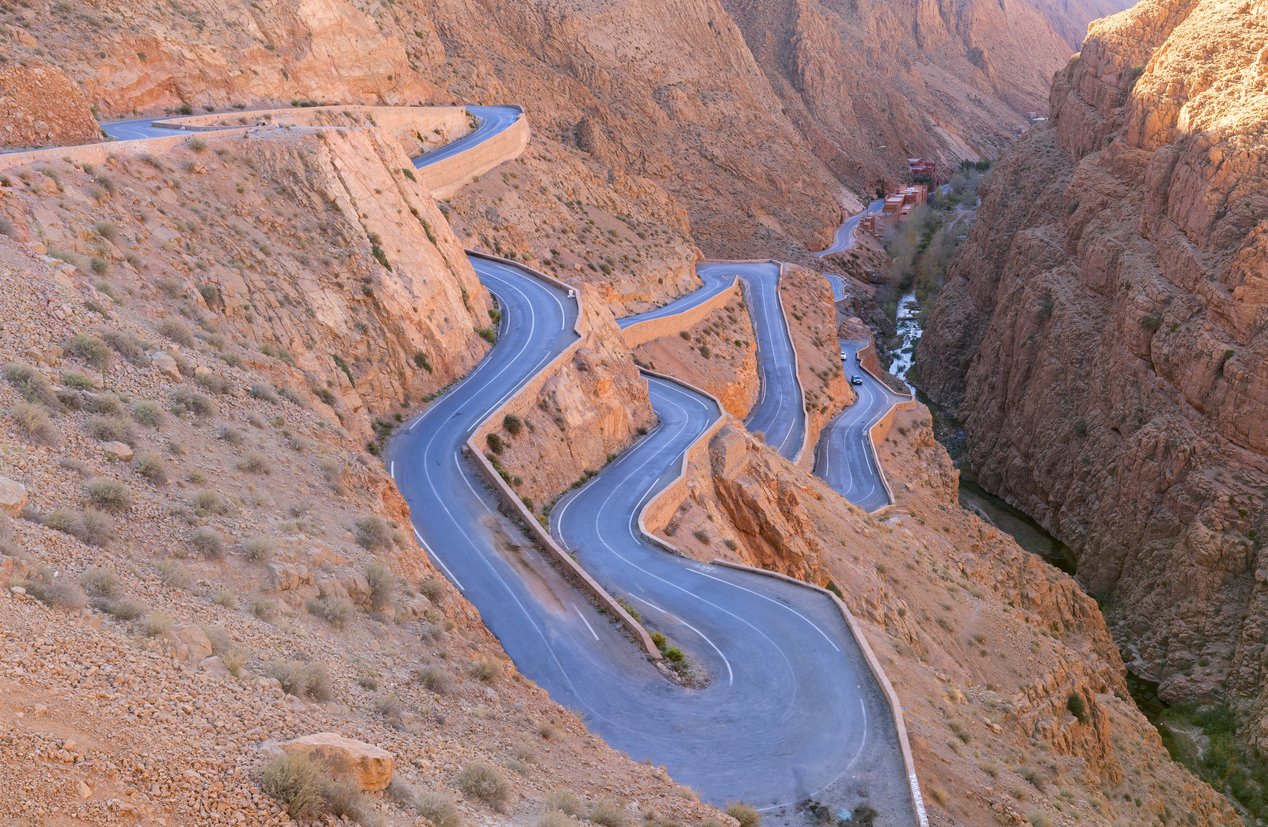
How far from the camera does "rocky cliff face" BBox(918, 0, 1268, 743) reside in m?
40.2

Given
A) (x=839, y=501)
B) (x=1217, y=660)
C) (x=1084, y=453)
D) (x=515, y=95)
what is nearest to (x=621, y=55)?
(x=515, y=95)

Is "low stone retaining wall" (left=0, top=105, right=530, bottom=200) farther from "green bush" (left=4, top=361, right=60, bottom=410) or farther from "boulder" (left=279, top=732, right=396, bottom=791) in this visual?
"boulder" (left=279, top=732, right=396, bottom=791)

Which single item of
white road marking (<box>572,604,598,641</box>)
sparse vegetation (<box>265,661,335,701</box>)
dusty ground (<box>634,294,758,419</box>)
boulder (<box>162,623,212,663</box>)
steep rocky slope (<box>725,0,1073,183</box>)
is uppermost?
steep rocky slope (<box>725,0,1073,183</box>)

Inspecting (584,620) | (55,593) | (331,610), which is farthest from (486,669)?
(55,593)

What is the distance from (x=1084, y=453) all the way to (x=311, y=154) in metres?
40.0

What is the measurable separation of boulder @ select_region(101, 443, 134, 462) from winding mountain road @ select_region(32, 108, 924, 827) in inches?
275

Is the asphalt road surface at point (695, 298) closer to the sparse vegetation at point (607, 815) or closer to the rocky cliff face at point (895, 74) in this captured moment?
the sparse vegetation at point (607, 815)

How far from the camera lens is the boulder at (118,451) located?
41.9 feet

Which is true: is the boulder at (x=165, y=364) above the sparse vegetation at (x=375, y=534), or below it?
above

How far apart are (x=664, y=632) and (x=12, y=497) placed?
11642 millimetres

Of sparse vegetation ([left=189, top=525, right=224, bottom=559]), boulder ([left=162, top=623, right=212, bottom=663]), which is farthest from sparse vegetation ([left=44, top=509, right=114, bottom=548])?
boulder ([left=162, top=623, right=212, bottom=663])

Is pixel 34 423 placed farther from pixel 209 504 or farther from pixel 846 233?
pixel 846 233

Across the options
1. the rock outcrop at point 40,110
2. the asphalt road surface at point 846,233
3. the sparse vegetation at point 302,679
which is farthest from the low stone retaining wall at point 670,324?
the asphalt road surface at point 846,233

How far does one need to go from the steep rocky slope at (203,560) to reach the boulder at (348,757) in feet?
0.76
